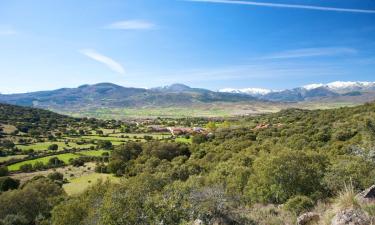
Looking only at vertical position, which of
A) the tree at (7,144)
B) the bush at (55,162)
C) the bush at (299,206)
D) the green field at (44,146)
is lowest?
the bush at (55,162)

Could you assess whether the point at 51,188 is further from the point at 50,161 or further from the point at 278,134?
the point at 278,134

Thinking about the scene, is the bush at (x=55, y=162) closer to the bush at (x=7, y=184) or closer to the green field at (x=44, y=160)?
the green field at (x=44, y=160)

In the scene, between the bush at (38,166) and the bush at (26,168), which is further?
the bush at (38,166)

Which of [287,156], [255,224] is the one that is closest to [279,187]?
[287,156]

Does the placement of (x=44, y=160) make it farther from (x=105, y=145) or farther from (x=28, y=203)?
(x=28, y=203)

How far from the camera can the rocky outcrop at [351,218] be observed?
29.2ft

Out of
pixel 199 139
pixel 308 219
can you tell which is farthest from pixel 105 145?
pixel 308 219

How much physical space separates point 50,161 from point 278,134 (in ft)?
205

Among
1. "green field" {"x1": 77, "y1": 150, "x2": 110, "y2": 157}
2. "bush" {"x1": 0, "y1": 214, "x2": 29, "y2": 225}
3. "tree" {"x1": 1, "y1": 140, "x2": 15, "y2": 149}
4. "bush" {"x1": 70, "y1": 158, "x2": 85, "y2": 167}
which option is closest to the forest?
"bush" {"x1": 0, "y1": 214, "x2": 29, "y2": 225}

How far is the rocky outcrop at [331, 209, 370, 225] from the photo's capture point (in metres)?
8.90

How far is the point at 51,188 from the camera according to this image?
55156 mm

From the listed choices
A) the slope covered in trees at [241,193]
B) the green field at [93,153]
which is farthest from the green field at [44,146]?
the slope covered in trees at [241,193]

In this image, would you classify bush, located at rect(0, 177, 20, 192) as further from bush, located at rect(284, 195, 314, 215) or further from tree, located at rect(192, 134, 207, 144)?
bush, located at rect(284, 195, 314, 215)

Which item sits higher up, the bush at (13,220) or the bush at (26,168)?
the bush at (13,220)
